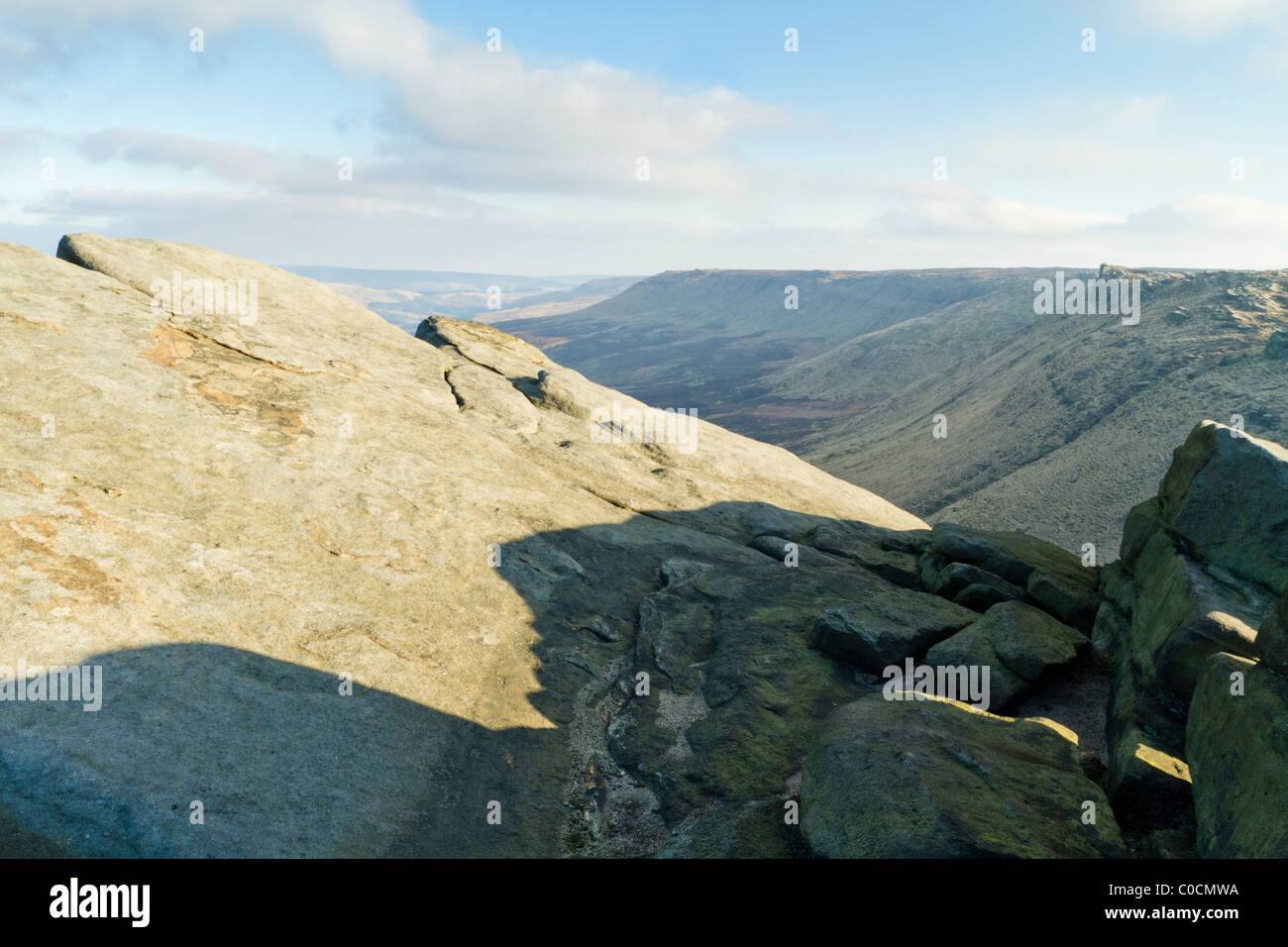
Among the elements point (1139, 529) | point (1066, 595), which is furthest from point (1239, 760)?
point (1139, 529)

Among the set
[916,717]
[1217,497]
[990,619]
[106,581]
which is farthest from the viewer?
[990,619]

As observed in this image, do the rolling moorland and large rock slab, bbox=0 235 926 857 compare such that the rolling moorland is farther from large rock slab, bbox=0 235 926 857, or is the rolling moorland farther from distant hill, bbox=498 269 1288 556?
distant hill, bbox=498 269 1288 556

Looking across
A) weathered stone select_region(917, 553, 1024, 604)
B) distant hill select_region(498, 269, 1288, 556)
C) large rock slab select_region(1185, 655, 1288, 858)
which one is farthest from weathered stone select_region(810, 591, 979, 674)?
distant hill select_region(498, 269, 1288, 556)

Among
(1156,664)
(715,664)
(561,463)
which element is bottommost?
(715,664)

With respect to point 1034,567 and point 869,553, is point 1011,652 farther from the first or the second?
point 869,553

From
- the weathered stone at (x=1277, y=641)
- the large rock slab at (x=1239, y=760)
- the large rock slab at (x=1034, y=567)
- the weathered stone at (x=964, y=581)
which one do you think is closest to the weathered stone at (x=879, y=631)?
the weathered stone at (x=964, y=581)
